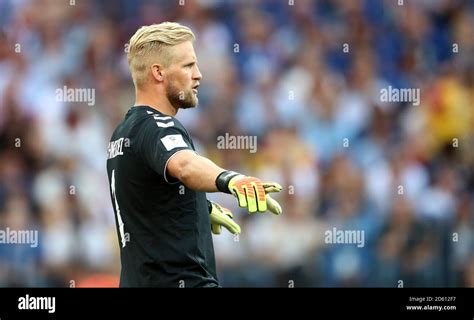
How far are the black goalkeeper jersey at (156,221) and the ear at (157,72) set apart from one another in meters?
0.20

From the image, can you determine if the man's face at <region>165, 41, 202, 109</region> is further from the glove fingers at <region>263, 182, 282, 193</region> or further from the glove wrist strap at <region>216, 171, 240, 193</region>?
the glove fingers at <region>263, 182, 282, 193</region>

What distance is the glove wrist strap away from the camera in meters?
3.88

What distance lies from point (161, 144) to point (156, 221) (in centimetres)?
42

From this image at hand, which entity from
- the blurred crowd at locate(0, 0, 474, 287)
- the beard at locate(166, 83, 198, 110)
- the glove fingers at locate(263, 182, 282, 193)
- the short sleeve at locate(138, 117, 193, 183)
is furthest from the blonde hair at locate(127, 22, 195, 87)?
the blurred crowd at locate(0, 0, 474, 287)

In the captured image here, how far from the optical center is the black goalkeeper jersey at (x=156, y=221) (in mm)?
4480

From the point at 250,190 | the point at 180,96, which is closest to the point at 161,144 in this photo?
the point at 180,96

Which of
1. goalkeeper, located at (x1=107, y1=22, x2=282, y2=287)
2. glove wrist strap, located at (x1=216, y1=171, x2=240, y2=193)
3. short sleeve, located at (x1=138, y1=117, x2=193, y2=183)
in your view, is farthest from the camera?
goalkeeper, located at (x1=107, y1=22, x2=282, y2=287)

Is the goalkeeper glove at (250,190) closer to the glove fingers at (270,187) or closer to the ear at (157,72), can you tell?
the glove fingers at (270,187)

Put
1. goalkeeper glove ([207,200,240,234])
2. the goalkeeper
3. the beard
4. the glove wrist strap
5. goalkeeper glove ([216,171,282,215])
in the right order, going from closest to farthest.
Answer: goalkeeper glove ([216,171,282,215]) → the glove wrist strap → the goalkeeper → the beard → goalkeeper glove ([207,200,240,234])

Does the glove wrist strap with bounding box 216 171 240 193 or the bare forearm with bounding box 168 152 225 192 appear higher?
the bare forearm with bounding box 168 152 225 192

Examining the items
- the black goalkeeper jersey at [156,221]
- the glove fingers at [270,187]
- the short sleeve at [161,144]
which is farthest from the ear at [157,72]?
the glove fingers at [270,187]

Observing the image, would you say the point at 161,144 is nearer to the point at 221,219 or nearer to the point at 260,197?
the point at 260,197

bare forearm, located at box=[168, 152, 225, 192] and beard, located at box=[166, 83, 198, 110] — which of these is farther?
beard, located at box=[166, 83, 198, 110]

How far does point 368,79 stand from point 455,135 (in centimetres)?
91
